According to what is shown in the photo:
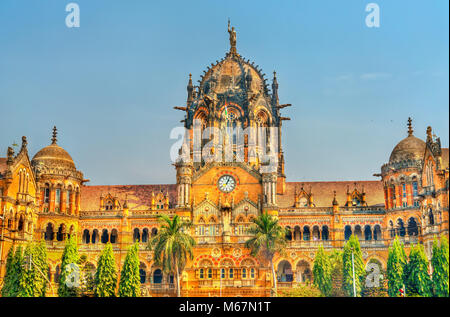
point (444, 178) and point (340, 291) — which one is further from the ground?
point (444, 178)

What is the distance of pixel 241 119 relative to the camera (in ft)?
341

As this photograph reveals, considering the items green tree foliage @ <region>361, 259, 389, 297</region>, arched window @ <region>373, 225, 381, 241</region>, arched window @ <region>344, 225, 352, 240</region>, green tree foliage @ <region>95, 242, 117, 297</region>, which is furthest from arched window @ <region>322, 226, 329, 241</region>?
green tree foliage @ <region>95, 242, 117, 297</region>

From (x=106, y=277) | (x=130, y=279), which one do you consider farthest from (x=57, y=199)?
(x=130, y=279)

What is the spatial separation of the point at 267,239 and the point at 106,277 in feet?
65.4

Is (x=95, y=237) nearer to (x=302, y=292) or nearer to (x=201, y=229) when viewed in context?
(x=201, y=229)

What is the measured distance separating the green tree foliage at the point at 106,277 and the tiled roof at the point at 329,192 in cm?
3020

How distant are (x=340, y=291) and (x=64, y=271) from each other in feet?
104

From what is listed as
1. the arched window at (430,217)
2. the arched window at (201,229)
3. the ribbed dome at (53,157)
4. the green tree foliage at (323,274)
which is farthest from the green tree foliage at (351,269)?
A: the ribbed dome at (53,157)

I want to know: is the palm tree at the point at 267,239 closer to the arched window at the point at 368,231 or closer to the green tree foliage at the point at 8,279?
the arched window at the point at 368,231

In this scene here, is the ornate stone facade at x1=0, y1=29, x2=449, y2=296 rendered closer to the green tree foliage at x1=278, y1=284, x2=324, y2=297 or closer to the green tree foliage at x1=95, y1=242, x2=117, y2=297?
the green tree foliage at x1=278, y1=284, x2=324, y2=297

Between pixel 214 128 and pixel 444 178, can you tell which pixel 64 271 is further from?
pixel 444 178

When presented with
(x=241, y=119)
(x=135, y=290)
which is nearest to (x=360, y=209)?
(x=241, y=119)

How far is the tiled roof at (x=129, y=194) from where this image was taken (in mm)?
100000

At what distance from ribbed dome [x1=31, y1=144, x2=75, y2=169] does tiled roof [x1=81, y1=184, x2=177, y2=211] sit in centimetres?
679
